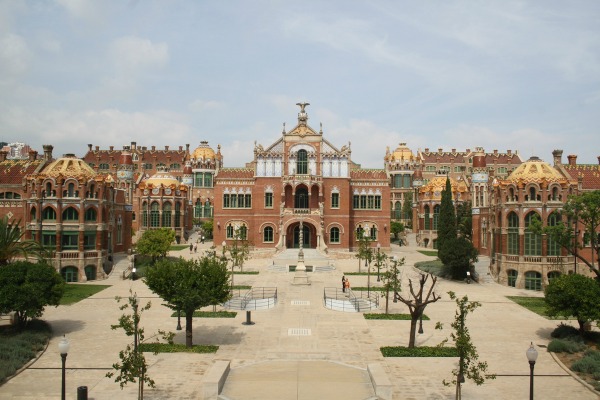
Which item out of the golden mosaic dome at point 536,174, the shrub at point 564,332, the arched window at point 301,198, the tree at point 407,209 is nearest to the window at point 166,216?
the arched window at point 301,198

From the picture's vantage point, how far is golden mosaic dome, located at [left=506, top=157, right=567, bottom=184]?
155 feet

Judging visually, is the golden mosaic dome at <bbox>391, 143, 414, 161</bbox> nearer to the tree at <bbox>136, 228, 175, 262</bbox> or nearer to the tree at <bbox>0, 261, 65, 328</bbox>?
the tree at <bbox>136, 228, 175, 262</bbox>

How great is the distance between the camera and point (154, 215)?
86688 mm

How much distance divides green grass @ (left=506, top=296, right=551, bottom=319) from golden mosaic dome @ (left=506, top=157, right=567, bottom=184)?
1113cm

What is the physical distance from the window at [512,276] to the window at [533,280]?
903mm

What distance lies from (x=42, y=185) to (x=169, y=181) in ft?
123

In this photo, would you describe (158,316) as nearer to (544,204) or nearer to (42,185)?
(42,185)

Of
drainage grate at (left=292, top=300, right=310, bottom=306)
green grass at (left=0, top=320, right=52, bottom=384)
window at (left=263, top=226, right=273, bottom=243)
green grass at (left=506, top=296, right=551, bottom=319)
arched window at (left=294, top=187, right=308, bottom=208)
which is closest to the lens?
green grass at (left=0, top=320, right=52, bottom=384)

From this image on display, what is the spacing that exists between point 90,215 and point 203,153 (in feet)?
203

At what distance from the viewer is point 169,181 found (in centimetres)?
8738

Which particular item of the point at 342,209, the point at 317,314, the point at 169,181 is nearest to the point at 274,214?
the point at 342,209

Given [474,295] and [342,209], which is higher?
[342,209]

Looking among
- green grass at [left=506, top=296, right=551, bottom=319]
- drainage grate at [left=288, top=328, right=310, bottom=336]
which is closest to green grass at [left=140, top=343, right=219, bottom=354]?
drainage grate at [left=288, top=328, right=310, bottom=336]

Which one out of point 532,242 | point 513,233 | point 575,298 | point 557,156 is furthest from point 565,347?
point 557,156
